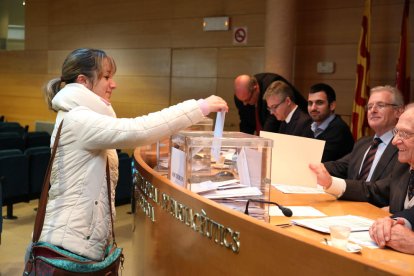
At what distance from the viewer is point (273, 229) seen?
1.42 m

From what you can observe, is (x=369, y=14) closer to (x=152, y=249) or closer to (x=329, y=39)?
(x=329, y=39)

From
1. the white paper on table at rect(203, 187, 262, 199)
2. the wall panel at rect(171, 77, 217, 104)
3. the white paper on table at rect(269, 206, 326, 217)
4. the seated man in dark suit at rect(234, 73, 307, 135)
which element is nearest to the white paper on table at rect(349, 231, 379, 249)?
the white paper on table at rect(269, 206, 326, 217)

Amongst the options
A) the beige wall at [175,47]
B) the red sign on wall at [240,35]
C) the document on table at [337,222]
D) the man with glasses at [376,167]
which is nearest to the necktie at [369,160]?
the man with glasses at [376,167]

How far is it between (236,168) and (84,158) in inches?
27.0

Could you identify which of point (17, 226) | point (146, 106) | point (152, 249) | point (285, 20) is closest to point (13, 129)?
point (146, 106)

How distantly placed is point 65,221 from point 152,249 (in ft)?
1.99

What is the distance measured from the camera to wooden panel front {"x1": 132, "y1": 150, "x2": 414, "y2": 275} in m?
1.24

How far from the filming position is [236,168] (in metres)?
2.23

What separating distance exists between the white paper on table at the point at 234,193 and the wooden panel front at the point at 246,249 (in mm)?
127

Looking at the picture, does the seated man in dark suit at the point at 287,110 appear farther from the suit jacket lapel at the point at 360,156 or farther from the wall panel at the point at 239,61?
the wall panel at the point at 239,61

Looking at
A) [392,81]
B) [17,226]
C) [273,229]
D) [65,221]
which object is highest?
[392,81]

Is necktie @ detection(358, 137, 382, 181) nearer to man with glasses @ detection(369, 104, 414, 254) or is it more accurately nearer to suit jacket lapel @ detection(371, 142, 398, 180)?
suit jacket lapel @ detection(371, 142, 398, 180)

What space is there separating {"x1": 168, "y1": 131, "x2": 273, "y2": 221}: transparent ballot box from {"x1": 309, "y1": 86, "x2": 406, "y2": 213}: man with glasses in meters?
0.52

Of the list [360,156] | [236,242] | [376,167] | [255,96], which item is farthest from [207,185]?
[255,96]
